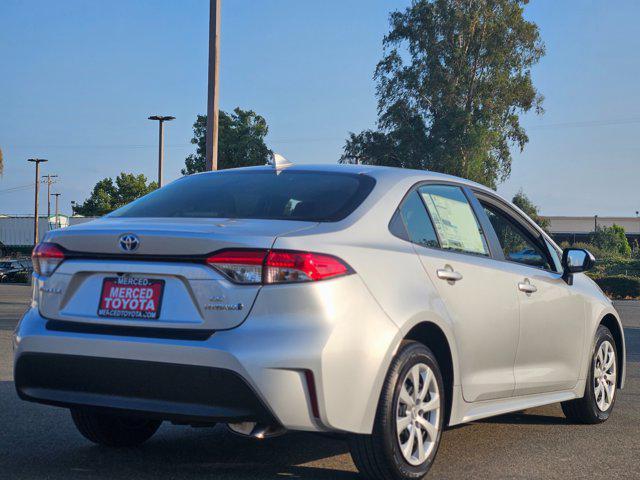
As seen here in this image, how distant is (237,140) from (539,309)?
6719 cm

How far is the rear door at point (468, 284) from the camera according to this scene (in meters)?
5.17

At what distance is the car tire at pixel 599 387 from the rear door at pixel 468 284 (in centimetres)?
126

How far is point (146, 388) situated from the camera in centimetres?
436

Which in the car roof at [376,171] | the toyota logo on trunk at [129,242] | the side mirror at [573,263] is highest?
the car roof at [376,171]

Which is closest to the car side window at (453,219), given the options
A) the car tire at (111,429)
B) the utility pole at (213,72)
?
the car tire at (111,429)

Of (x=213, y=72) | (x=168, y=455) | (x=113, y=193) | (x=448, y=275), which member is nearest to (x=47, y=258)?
(x=168, y=455)

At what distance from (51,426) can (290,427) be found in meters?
2.56

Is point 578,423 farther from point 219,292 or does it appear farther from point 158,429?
point 219,292

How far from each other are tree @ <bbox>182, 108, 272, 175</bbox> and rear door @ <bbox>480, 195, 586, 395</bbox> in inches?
2539

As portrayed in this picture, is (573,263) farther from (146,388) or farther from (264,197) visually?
(146,388)

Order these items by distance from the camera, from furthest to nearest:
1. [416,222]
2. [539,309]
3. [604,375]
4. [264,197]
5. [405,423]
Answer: [604,375] → [539,309] → [416,222] → [264,197] → [405,423]

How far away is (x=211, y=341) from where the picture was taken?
13.9 ft

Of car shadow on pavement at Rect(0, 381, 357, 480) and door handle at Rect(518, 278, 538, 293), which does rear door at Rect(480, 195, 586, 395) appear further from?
car shadow on pavement at Rect(0, 381, 357, 480)

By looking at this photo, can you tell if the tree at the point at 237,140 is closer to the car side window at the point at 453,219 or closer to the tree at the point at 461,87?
the tree at the point at 461,87
